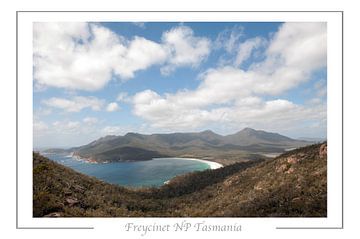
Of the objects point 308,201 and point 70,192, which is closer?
point 308,201

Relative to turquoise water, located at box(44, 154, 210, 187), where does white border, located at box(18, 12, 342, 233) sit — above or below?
above

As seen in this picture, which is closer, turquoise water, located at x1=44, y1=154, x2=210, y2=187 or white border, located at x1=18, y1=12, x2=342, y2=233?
white border, located at x1=18, y1=12, x2=342, y2=233
